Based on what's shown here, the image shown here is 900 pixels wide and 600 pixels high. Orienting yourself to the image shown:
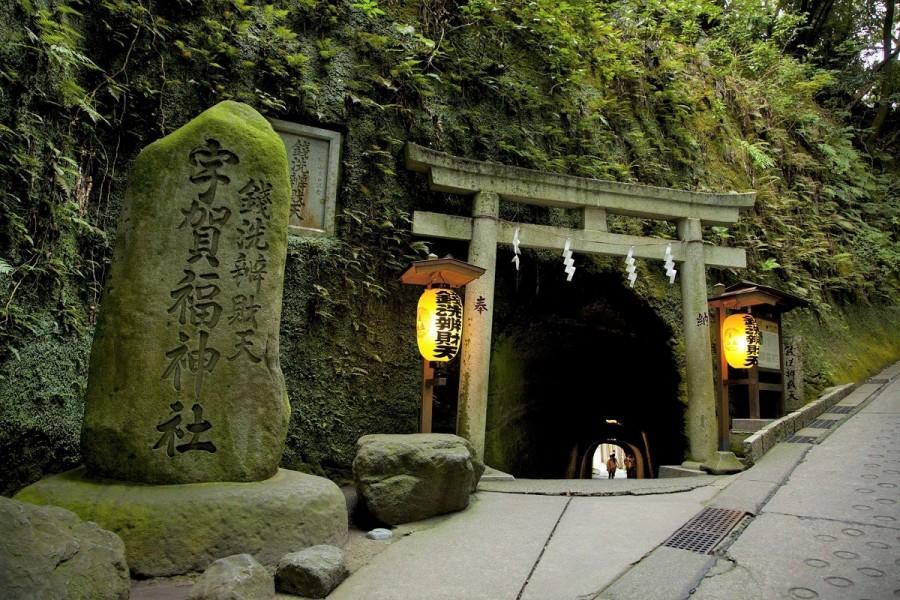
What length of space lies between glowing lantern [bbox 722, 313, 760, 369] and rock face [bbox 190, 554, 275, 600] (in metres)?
7.49

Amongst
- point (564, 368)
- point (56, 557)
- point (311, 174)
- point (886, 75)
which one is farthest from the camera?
point (886, 75)

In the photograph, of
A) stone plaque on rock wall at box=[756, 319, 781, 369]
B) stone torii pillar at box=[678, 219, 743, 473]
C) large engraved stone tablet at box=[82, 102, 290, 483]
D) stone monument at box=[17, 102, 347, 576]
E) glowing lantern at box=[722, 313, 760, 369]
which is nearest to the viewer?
stone monument at box=[17, 102, 347, 576]

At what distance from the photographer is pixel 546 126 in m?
9.03

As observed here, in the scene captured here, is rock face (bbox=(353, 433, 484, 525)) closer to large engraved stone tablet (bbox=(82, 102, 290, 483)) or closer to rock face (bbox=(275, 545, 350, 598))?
large engraved stone tablet (bbox=(82, 102, 290, 483))

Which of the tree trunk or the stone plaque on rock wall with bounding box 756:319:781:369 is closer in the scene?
the stone plaque on rock wall with bounding box 756:319:781:369

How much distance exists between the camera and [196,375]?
3.92 meters

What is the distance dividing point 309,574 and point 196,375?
1731 millimetres

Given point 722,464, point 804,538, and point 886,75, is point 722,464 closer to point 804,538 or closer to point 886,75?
point 804,538

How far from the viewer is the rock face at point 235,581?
285cm

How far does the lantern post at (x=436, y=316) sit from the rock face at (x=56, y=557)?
137 inches

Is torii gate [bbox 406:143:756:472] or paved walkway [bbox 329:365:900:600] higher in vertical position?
torii gate [bbox 406:143:756:472]

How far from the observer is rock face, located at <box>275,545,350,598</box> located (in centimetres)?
330

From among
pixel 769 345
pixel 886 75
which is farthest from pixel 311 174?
pixel 886 75

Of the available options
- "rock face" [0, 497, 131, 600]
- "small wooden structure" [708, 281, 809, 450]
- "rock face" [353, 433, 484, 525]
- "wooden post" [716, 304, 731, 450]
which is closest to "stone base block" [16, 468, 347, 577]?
"rock face" [0, 497, 131, 600]
